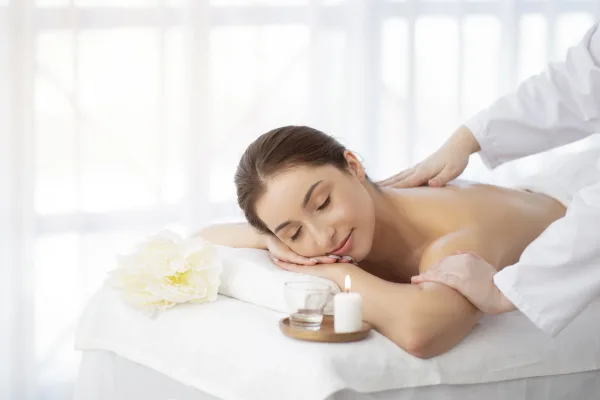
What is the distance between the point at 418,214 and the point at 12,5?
167 centimetres

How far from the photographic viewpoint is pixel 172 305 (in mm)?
1973

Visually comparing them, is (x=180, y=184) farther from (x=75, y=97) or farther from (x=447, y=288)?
(x=447, y=288)

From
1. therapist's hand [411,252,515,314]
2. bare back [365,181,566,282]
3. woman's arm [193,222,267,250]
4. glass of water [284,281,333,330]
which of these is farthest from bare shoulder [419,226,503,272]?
woman's arm [193,222,267,250]

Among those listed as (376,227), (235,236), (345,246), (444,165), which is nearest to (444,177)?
(444,165)

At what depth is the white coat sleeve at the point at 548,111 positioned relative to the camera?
226 centimetres

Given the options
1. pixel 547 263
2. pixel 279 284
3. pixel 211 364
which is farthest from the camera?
pixel 279 284

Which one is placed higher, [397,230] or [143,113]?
[143,113]

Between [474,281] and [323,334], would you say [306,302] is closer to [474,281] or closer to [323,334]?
[323,334]

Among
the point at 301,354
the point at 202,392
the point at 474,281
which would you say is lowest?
the point at 202,392

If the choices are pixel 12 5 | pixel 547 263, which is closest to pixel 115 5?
pixel 12 5

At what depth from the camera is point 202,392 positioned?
1.81m

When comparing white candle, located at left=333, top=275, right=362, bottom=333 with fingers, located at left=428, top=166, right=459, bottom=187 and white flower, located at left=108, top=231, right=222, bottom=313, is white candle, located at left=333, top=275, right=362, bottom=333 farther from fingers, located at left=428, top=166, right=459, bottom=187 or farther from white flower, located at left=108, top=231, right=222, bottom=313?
fingers, located at left=428, top=166, right=459, bottom=187

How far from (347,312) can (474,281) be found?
0.91ft

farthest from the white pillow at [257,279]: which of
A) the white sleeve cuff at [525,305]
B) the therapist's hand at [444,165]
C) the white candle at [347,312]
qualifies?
the therapist's hand at [444,165]
